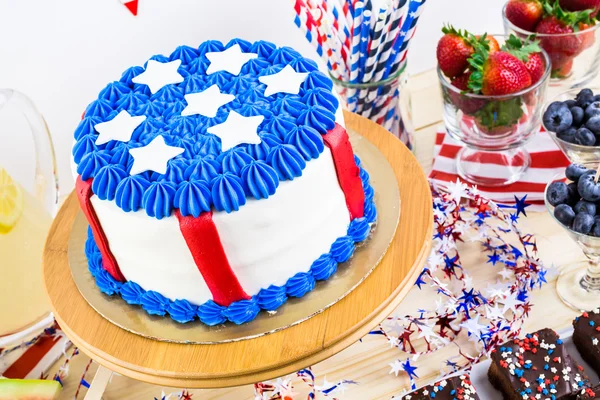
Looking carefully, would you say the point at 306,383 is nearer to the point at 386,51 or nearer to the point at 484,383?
the point at 484,383

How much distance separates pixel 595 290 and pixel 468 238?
11.2 inches

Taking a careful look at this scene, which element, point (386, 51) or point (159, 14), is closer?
point (386, 51)

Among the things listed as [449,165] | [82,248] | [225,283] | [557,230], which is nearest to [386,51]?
[449,165]

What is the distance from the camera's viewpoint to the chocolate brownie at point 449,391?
3.65 feet

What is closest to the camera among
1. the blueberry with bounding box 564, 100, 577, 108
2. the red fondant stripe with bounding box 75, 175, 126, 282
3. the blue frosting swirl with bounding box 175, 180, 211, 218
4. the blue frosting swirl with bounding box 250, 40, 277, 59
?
the blue frosting swirl with bounding box 175, 180, 211, 218

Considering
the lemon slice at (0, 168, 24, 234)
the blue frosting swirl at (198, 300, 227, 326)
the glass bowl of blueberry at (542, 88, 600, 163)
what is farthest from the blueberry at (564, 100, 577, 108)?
the lemon slice at (0, 168, 24, 234)

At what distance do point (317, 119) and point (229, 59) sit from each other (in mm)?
286

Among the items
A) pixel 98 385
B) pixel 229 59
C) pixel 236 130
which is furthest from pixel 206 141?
pixel 98 385

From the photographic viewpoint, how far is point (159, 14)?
5.39 feet

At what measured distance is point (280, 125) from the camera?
109 cm

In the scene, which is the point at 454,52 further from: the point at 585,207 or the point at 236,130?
the point at 236,130

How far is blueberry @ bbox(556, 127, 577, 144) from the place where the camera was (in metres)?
1.38

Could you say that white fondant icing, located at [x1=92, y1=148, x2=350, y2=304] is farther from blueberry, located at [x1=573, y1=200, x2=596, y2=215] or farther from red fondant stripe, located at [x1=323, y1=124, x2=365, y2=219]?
blueberry, located at [x1=573, y1=200, x2=596, y2=215]

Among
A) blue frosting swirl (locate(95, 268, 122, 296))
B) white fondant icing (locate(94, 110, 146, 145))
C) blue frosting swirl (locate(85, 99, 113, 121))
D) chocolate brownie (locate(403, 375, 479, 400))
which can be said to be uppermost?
blue frosting swirl (locate(85, 99, 113, 121))
